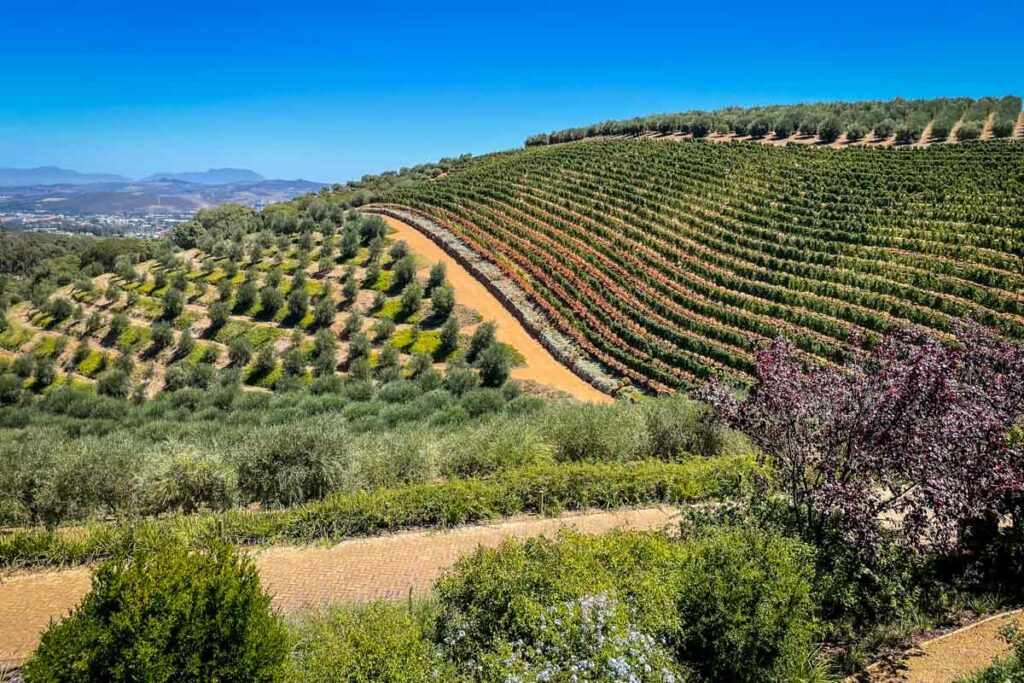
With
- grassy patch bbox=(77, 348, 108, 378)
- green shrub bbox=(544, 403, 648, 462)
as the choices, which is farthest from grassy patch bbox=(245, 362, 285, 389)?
green shrub bbox=(544, 403, 648, 462)

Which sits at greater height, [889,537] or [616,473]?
[889,537]

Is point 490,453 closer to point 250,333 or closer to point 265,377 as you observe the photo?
point 265,377

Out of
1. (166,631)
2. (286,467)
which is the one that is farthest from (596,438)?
(166,631)

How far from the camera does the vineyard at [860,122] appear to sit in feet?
197

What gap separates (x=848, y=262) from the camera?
37.0 metres

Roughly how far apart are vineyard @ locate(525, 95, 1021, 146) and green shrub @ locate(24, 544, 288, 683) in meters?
73.0

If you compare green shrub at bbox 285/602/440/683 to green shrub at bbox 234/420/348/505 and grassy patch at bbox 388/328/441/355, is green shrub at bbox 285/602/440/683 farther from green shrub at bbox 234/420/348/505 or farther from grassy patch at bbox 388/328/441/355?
grassy patch at bbox 388/328/441/355

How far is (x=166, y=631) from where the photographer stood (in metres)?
5.80

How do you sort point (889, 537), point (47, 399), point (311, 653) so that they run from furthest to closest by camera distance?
point (47, 399) → point (889, 537) → point (311, 653)

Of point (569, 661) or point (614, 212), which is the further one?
point (614, 212)

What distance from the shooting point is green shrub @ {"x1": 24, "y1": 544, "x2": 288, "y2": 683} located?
5.67 m

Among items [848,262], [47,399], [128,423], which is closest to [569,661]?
[128,423]

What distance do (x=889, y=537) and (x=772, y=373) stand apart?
2.66m

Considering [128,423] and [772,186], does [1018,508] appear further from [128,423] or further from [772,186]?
[772,186]
